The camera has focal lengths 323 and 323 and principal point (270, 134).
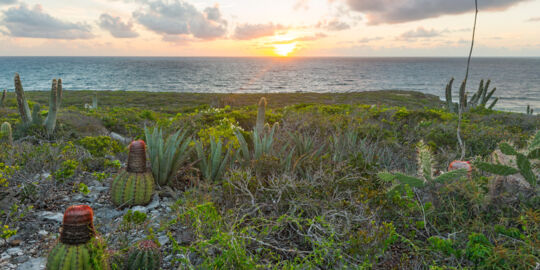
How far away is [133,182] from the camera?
132 inches

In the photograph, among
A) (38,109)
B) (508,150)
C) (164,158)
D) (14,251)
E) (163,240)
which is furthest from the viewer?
(38,109)

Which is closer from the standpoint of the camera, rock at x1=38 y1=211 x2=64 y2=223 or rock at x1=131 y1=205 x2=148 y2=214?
rock at x1=38 y1=211 x2=64 y2=223

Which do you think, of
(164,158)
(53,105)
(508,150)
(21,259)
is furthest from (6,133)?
(508,150)

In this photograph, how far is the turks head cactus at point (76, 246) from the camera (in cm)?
199

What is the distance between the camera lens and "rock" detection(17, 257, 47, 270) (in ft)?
7.68

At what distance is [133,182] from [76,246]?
136 cm

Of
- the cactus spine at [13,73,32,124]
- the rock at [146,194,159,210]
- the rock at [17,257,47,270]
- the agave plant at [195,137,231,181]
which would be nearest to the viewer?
the rock at [17,257,47,270]

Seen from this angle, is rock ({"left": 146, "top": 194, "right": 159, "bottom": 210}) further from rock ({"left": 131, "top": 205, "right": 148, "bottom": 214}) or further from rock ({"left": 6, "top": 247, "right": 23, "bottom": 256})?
rock ({"left": 6, "top": 247, "right": 23, "bottom": 256})

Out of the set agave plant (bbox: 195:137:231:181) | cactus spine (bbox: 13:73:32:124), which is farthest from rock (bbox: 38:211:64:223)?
cactus spine (bbox: 13:73:32:124)

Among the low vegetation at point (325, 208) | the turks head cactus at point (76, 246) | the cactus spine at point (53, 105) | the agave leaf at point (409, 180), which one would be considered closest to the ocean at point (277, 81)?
the low vegetation at point (325, 208)

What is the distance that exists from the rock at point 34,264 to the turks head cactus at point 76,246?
0.47 meters

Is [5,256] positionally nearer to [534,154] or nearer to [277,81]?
[534,154]

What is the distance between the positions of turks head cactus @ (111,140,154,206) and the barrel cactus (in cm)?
120

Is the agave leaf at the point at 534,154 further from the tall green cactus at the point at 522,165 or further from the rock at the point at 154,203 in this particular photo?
the rock at the point at 154,203
